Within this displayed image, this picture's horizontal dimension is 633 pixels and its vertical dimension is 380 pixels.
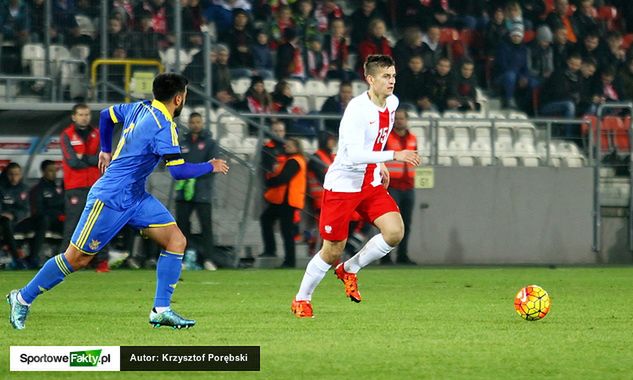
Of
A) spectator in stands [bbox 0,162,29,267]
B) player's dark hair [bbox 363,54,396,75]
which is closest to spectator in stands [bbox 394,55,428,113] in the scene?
spectator in stands [bbox 0,162,29,267]

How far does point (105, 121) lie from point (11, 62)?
9.46 m

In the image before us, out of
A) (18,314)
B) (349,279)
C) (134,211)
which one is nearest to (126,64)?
(349,279)

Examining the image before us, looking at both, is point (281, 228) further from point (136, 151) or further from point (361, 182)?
point (136, 151)

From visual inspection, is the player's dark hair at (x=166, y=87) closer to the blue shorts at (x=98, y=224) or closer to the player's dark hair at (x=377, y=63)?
the blue shorts at (x=98, y=224)

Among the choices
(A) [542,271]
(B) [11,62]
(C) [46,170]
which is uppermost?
(B) [11,62]

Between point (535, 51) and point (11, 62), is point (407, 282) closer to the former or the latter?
point (11, 62)

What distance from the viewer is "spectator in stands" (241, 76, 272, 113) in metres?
20.9

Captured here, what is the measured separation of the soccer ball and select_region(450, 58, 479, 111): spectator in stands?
11703 mm

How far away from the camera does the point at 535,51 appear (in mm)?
24547

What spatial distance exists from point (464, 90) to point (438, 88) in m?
0.67

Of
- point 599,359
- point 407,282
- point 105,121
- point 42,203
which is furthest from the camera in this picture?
point 42,203

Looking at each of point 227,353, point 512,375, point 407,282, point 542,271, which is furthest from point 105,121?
point 542,271

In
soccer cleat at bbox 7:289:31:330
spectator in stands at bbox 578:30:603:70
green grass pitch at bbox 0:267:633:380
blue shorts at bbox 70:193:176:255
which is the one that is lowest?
green grass pitch at bbox 0:267:633:380

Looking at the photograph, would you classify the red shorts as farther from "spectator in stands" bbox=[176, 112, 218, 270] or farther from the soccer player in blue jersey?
"spectator in stands" bbox=[176, 112, 218, 270]
